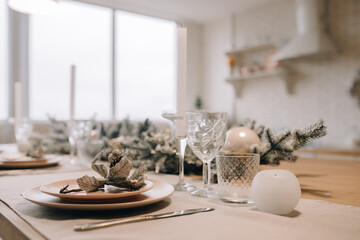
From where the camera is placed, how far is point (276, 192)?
1.91 feet

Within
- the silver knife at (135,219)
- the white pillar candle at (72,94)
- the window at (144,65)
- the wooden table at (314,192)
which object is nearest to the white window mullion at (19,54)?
the window at (144,65)

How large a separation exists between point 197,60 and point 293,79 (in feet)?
6.66

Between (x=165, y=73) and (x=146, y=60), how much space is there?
0.45 m

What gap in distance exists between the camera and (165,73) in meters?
6.20

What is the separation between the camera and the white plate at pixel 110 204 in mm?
547

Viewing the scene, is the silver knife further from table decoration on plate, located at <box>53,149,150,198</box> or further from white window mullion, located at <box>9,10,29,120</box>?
Result: white window mullion, located at <box>9,10,29,120</box>

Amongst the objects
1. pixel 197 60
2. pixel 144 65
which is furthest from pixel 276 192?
pixel 197 60

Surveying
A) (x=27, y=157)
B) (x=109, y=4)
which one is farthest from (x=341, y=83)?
(x=27, y=157)

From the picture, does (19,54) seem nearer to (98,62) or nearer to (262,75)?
(98,62)

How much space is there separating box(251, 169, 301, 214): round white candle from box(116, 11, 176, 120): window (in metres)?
5.10

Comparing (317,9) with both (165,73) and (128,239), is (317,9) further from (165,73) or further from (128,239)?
(128,239)

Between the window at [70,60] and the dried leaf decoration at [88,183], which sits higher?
the window at [70,60]

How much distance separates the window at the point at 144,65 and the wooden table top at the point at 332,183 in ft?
15.0

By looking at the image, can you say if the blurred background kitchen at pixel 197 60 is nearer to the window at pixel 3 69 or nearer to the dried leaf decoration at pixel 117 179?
the window at pixel 3 69
